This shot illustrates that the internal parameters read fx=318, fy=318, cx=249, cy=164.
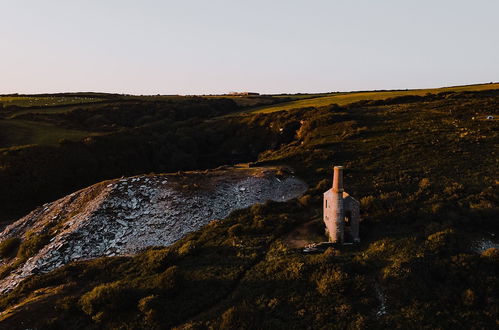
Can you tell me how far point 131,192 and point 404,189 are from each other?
26323mm

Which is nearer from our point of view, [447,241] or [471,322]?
[471,322]

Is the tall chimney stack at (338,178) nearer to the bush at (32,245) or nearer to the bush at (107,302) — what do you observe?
the bush at (107,302)

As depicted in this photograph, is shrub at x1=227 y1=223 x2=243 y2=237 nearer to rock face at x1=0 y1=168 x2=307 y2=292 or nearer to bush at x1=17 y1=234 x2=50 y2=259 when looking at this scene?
rock face at x1=0 y1=168 x2=307 y2=292

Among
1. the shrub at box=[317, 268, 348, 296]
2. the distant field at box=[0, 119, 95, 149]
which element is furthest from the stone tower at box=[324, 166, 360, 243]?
the distant field at box=[0, 119, 95, 149]

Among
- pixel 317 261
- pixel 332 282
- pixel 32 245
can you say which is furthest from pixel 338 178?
pixel 32 245

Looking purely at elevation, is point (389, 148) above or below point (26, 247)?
above

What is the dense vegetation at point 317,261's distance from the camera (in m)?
15.9

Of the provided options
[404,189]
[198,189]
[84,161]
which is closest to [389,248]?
[404,189]

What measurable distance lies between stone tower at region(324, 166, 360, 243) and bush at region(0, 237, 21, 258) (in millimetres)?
26386

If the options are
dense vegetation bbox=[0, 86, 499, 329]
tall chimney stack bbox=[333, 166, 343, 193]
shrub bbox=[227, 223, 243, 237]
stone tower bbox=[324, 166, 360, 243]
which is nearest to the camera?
dense vegetation bbox=[0, 86, 499, 329]

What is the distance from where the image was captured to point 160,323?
1566 cm

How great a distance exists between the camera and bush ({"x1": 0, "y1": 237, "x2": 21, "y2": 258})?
88.6 feet

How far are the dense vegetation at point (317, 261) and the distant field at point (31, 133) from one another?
6.46m

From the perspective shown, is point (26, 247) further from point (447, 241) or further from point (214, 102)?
point (214, 102)
